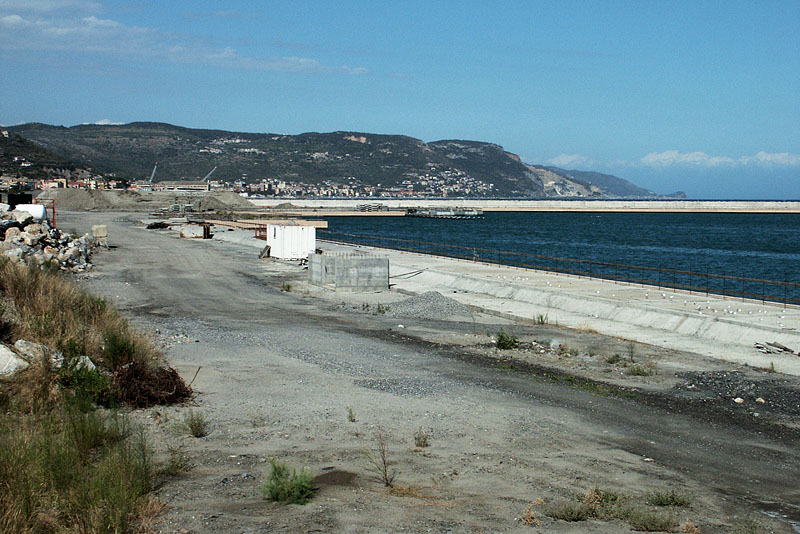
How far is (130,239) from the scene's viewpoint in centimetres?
5997

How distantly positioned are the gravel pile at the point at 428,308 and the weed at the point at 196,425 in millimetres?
13661

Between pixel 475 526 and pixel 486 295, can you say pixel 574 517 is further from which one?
pixel 486 295

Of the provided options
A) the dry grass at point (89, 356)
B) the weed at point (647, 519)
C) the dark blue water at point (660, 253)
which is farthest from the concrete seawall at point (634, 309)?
the dry grass at point (89, 356)

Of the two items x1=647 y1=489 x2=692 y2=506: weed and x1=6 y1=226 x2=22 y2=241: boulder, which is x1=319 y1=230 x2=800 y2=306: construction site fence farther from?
x1=647 y1=489 x2=692 y2=506: weed

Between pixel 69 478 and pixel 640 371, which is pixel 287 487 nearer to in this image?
pixel 69 478

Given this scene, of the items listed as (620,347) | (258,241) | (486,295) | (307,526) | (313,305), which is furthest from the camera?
(258,241)

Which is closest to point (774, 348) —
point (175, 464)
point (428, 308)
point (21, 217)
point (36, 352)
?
point (428, 308)

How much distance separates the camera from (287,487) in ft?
26.8

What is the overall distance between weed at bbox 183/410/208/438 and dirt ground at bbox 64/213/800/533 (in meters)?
0.14

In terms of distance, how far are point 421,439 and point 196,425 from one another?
3.05m

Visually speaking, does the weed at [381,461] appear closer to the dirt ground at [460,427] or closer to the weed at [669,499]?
the dirt ground at [460,427]

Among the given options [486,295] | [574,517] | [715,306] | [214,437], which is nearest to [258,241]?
[486,295]

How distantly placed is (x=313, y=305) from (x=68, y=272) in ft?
43.3

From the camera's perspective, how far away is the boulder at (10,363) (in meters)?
11.2
